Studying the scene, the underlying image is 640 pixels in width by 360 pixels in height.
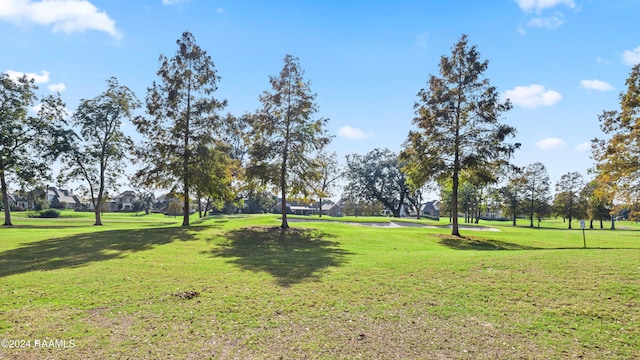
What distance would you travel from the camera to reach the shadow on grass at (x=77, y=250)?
40.5 feet

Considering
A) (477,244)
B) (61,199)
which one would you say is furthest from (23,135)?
(61,199)

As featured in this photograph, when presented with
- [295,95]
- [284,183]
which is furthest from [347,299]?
[295,95]

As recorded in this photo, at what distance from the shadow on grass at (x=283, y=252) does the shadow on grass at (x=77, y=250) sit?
3.52 metres

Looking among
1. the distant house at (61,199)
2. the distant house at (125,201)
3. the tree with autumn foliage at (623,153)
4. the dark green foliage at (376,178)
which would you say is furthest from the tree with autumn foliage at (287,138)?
the distant house at (125,201)

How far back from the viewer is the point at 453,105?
2542 cm

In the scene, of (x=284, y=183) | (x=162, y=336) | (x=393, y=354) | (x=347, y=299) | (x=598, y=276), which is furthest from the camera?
(x=284, y=183)

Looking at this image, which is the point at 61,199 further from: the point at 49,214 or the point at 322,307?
the point at 322,307

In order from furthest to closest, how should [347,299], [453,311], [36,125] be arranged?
1. [36,125]
2. [347,299]
3. [453,311]

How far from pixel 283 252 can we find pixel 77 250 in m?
9.04

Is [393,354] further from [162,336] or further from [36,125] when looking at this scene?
[36,125]

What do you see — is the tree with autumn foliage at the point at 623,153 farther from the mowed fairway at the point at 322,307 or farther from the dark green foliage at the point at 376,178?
the dark green foliage at the point at 376,178

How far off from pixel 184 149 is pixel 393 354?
900 inches

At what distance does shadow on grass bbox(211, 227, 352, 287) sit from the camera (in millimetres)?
11844

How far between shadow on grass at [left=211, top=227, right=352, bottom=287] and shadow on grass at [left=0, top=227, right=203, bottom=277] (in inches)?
138
